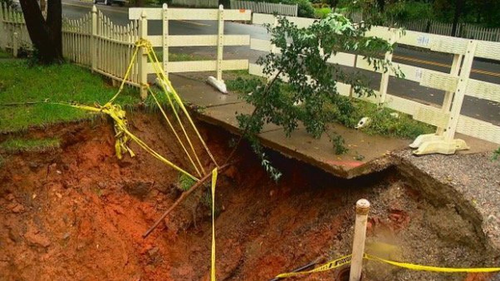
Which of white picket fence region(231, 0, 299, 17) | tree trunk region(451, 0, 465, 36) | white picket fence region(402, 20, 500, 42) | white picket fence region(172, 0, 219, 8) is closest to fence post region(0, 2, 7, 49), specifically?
tree trunk region(451, 0, 465, 36)

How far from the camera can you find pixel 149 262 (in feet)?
21.9

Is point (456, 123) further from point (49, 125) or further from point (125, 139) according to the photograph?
point (49, 125)

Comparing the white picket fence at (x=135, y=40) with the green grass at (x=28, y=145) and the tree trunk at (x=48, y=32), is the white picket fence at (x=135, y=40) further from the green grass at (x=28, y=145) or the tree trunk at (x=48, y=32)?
the green grass at (x=28, y=145)

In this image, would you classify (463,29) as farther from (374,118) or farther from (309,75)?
(309,75)

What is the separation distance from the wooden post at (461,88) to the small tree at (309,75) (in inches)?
37.5

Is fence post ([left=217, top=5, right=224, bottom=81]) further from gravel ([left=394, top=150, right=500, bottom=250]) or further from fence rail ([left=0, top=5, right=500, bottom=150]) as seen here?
gravel ([left=394, top=150, right=500, bottom=250])

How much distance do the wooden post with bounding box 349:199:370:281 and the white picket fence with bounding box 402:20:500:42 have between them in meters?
18.5

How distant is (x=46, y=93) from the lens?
306 inches

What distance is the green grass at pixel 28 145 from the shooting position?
20.1 feet

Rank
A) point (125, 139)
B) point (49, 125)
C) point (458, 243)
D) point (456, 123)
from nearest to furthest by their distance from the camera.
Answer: point (458, 243)
point (456, 123)
point (49, 125)
point (125, 139)

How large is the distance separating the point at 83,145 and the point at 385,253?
14.0 ft

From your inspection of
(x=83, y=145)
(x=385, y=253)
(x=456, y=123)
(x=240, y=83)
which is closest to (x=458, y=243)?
(x=385, y=253)

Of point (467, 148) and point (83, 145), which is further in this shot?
point (83, 145)

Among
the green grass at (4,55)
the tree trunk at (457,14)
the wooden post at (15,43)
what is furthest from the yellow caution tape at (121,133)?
the tree trunk at (457,14)
